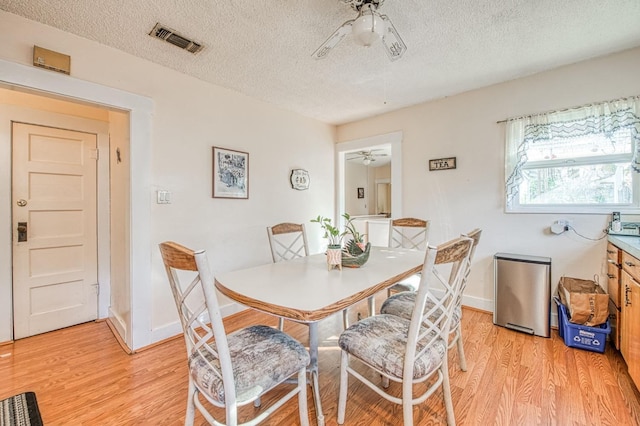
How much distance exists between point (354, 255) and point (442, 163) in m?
1.99

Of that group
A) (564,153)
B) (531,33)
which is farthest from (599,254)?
(531,33)

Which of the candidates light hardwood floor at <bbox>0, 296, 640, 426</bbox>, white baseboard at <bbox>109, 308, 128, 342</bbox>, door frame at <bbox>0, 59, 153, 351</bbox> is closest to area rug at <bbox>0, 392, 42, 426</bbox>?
light hardwood floor at <bbox>0, 296, 640, 426</bbox>

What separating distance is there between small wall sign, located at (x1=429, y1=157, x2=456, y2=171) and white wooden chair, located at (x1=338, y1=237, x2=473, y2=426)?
6.67 feet

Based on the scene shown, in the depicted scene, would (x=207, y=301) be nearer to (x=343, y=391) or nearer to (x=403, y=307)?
(x=343, y=391)

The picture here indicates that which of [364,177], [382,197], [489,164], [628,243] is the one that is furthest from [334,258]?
[382,197]

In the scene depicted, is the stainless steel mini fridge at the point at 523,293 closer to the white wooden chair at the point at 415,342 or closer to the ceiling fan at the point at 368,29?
the white wooden chair at the point at 415,342

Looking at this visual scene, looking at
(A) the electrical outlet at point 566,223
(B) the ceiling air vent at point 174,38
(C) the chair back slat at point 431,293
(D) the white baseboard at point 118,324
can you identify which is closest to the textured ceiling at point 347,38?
(B) the ceiling air vent at point 174,38

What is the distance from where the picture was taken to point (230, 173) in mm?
2838

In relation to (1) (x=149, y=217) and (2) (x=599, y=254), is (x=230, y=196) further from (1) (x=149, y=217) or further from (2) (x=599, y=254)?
(2) (x=599, y=254)

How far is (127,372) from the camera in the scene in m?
1.91

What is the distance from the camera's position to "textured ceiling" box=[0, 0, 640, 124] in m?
1.69

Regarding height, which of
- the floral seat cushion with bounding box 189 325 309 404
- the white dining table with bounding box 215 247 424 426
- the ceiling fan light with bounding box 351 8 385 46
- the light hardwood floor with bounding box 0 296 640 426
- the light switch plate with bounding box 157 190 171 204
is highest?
the ceiling fan light with bounding box 351 8 385 46

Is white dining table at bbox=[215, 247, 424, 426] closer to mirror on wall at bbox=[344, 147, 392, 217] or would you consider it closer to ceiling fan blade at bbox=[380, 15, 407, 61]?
ceiling fan blade at bbox=[380, 15, 407, 61]

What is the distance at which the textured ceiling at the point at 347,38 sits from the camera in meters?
1.69
